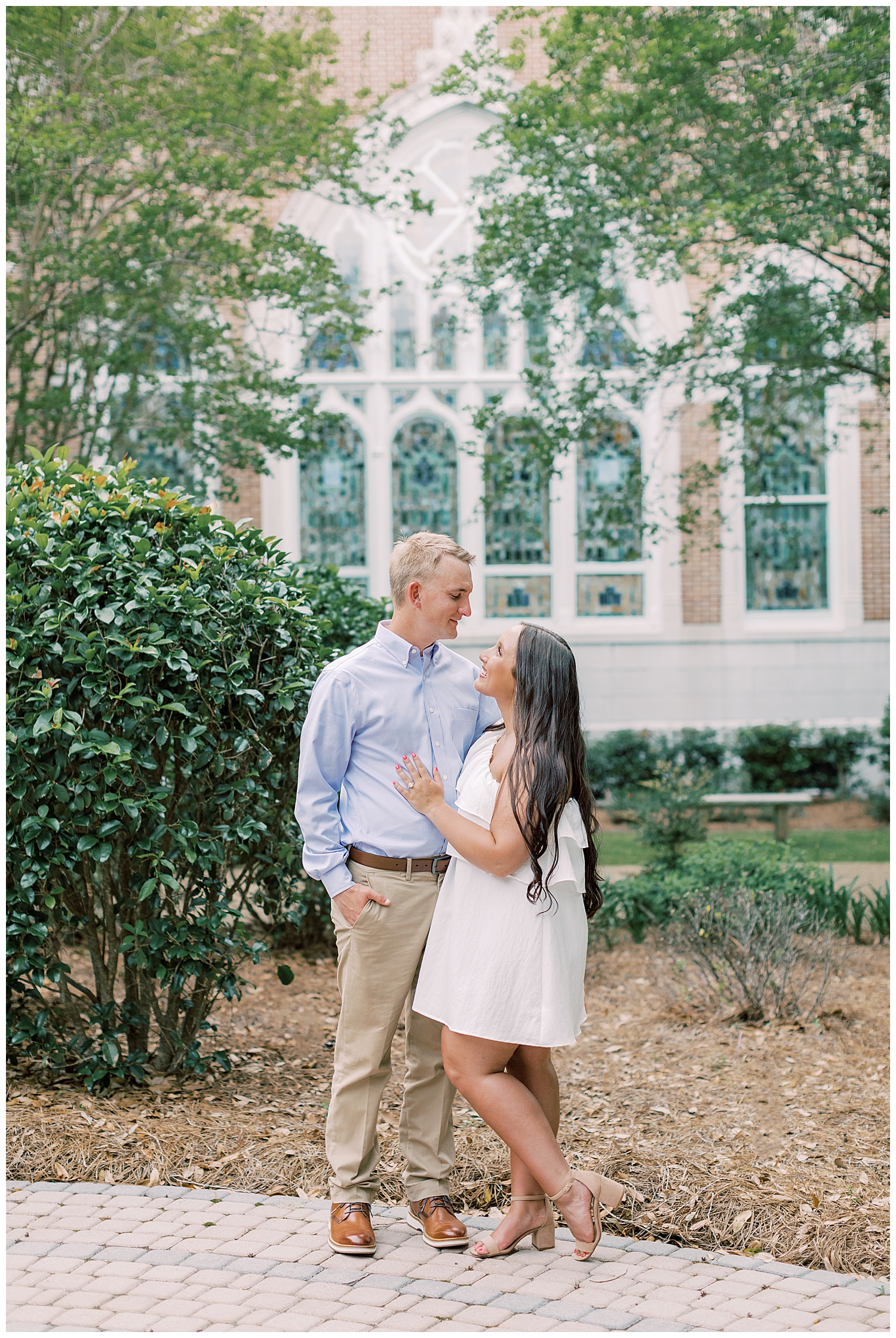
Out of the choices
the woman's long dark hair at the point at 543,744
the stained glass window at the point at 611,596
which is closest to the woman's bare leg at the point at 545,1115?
the woman's long dark hair at the point at 543,744

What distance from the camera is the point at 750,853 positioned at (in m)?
7.54

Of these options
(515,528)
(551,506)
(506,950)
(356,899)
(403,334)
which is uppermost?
(403,334)

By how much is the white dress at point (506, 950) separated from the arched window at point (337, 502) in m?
13.7

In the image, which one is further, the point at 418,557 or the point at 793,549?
the point at 793,549

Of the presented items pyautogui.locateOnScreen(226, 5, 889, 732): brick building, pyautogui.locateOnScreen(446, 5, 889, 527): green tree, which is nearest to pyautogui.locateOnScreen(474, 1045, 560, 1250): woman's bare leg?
pyautogui.locateOnScreen(446, 5, 889, 527): green tree

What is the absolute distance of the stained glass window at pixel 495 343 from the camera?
1634 centimetres

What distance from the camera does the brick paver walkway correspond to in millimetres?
2811

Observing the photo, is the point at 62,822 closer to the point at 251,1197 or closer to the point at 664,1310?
the point at 251,1197

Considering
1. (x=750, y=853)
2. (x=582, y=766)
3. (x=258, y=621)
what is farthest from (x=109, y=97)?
(x=582, y=766)

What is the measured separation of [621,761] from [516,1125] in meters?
12.0

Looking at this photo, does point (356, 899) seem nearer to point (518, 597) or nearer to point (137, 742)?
point (137, 742)

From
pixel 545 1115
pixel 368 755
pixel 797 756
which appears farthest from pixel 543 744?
pixel 797 756

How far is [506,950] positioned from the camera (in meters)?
3.08

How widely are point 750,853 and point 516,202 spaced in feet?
16.7
